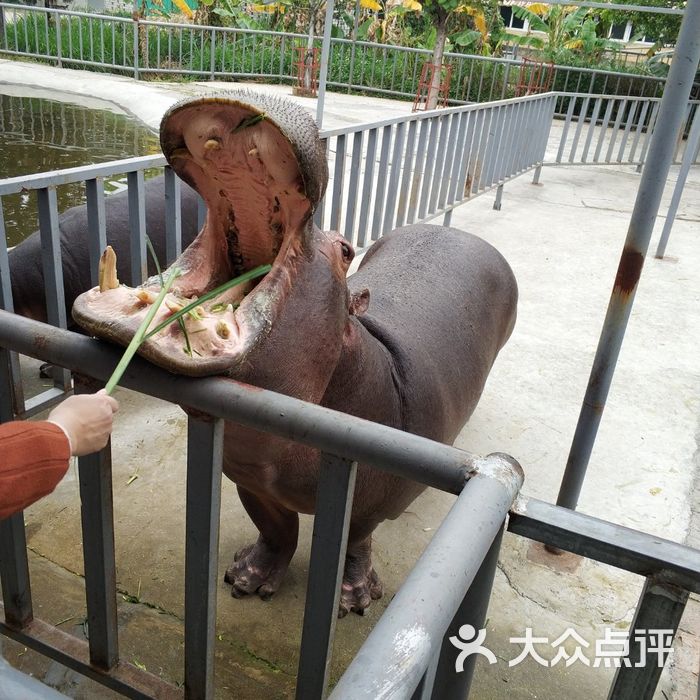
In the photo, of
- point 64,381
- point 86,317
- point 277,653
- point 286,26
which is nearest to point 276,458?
point 86,317

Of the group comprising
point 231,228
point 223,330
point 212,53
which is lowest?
point 212,53

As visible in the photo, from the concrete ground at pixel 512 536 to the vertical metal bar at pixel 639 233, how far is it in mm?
423

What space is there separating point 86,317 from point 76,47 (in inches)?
678

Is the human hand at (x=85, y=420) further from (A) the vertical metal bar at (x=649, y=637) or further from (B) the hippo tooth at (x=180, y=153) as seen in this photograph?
(A) the vertical metal bar at (x=649, y=637)

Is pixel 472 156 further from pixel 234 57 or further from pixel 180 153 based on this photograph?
pixel 234 57

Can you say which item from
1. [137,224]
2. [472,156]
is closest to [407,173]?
[472,156]

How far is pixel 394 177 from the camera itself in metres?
4.75

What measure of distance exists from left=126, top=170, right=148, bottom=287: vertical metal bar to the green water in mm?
2261

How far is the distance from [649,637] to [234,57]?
1775 cm

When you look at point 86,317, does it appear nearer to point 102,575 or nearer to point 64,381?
point 102,575

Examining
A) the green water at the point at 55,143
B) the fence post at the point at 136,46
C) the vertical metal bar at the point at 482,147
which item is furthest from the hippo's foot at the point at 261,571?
the fence post at the point at 136,46

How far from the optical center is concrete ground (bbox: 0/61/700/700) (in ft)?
6.95

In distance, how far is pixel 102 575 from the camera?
1.43 meters

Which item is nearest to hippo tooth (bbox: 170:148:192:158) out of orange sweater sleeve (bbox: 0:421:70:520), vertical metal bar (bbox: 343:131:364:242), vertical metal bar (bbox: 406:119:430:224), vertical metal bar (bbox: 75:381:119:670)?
vertical metal bar (bbox: 75:381:119:670)
